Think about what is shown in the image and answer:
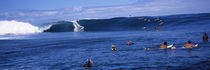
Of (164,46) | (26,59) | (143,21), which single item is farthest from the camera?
(143,21)

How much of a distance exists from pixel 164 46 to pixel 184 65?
9.35m

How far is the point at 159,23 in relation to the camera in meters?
69.7

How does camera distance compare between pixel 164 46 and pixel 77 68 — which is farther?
pixel 164 46

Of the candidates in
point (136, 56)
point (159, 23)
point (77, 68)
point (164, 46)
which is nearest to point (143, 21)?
point (159, 23)

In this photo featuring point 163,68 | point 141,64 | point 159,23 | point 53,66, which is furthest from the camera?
point 159,23

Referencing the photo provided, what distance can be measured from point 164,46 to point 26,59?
14.0m

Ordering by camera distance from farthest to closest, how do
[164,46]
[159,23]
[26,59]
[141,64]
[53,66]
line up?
[159,23], [164,46], [26,59], [53,66], [141,64]

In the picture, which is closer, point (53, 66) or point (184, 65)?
point (184, 65)

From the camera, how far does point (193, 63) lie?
19.2 meters

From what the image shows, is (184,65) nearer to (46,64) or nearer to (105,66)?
(105,66)

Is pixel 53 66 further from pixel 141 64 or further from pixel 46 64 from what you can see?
pixel 141 64

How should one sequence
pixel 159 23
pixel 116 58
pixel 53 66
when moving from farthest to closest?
pixel 159 23 < pixel 116 58 < pixel 53 66

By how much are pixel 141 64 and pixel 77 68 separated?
481 centimetres

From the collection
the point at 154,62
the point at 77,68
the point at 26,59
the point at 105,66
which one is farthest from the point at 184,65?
the point at 26,59
